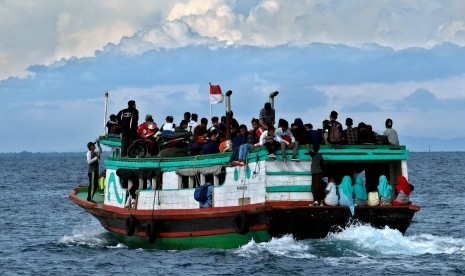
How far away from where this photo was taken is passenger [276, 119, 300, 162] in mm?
24906

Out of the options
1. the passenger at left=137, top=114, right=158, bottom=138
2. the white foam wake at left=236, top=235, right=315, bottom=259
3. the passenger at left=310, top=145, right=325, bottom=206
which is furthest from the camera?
the passenger at left=137, top=114, right=158, bottom=138

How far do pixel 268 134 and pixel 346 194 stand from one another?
2.47m

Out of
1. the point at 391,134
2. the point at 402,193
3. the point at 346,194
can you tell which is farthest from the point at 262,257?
the point at 391,134

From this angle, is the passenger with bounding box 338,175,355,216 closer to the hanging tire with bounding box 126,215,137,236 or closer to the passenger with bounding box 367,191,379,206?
the passenger with bounding box 367,191,379,206

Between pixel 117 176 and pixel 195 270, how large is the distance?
698 cm

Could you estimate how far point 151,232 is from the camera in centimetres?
2841

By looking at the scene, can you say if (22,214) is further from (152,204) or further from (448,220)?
(152,204)

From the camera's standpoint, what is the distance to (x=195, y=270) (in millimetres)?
24625

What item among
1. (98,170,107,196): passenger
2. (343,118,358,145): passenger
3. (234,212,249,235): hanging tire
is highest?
(343,118,358,145): passenger

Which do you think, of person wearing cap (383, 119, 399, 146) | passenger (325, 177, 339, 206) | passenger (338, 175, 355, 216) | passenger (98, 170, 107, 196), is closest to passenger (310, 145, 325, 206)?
passenger (325, 177, 339, 206)

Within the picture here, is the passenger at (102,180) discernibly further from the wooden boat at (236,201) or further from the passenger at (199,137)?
the passenger at (199,137)

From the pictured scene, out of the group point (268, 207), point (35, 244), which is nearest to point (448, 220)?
point (35, 244)

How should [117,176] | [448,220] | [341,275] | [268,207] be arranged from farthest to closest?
1. [448,220]
2. [117,176]
3. [268,207]
4. [341,275]

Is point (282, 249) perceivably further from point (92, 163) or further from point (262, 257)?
point (92, 163)
